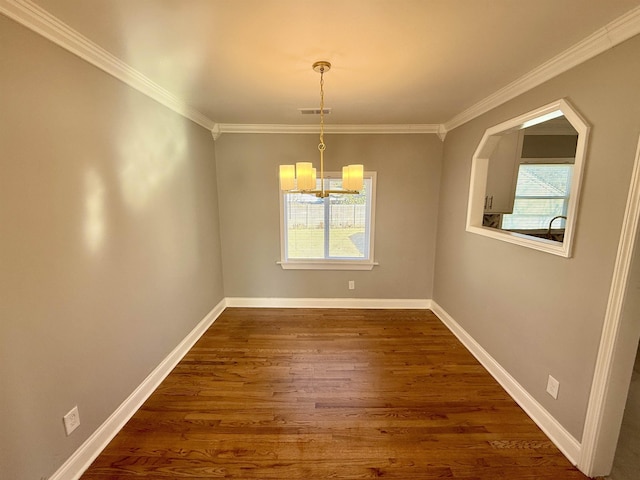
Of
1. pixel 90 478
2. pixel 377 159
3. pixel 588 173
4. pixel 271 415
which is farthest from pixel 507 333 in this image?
pixel 90 478

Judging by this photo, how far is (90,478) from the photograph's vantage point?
1.58 meters

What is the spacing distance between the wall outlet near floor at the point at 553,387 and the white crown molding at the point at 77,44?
3.67 m

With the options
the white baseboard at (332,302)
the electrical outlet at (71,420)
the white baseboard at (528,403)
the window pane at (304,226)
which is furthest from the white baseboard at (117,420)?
the white baseboard at (528,403)

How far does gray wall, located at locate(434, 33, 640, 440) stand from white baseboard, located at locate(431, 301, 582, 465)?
2.0 inches

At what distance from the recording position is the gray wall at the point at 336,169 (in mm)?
3602

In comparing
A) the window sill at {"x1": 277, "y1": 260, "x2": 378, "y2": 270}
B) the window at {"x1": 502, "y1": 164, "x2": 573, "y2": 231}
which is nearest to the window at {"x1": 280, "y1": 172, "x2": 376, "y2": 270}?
the window sill at {"x1": 277, "y1": 260, "x2": 378, "y2": 270}

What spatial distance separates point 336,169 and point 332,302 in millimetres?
1923

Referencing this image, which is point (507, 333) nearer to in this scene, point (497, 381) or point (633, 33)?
point (497, 381)

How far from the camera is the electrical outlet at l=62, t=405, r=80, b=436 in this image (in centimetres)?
152

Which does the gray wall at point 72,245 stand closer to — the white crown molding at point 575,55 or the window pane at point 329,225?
the window pane at point 329,225

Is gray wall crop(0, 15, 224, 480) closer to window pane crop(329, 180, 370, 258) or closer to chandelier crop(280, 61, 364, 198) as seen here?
chandelier crop(280, 61, 364, 198)

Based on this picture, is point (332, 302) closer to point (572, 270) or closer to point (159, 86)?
point (572, 270)

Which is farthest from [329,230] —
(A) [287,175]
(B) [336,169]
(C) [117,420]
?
(C) [117,420]

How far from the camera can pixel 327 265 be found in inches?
153
